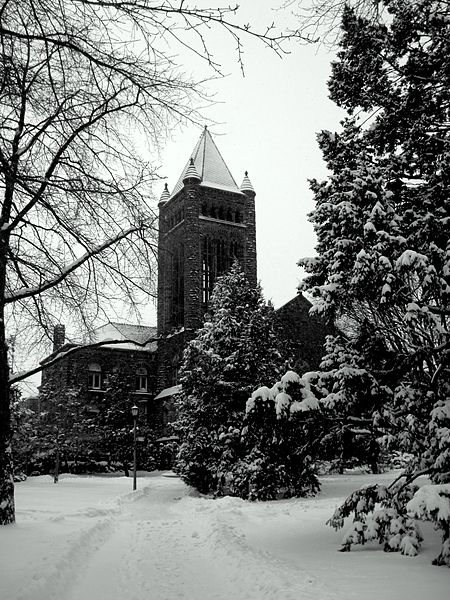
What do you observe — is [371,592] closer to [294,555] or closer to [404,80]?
[294,555]

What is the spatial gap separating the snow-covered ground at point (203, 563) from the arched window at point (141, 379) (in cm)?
4476

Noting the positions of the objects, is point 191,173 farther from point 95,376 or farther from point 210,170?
point 95,376

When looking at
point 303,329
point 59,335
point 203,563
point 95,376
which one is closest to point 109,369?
point 95,376

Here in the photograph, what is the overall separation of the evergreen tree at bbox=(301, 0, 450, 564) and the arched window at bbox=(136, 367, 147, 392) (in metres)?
49.8

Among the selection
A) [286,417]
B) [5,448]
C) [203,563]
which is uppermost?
[286,417]

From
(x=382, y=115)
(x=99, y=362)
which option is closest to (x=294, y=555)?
(x=382, y=115)

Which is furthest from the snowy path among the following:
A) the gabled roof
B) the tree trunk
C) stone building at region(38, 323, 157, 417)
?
the gabled roof

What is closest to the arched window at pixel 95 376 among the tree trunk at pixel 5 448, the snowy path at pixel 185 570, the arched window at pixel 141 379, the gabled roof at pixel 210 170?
the arched window at pixel 141 379

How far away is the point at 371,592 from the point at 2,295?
24.7ft

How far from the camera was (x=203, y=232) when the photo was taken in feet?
194

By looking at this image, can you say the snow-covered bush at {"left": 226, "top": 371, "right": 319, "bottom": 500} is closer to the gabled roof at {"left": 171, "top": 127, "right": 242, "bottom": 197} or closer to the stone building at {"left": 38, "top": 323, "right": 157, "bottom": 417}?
the stone building at {"left": 38, "top": 323, "right": 157, "bottom": 417}

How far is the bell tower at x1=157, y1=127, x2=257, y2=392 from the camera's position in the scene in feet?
182

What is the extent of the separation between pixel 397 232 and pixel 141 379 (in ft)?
171

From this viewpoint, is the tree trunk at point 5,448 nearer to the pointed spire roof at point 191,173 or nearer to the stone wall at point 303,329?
the stone wall at point 303,329
